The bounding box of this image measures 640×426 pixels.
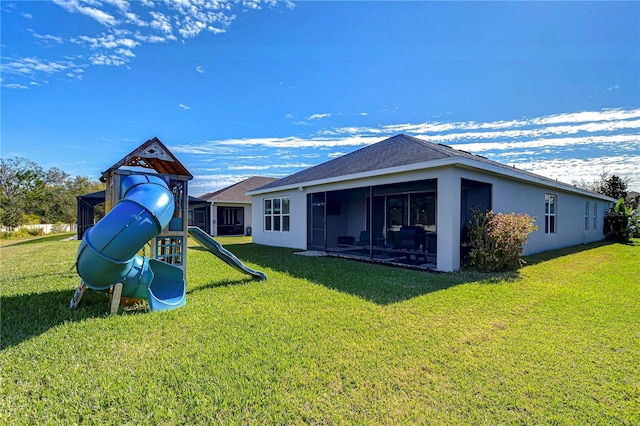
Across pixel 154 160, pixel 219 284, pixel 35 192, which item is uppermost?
pixel 35 192

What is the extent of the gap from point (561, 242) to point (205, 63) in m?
16.5

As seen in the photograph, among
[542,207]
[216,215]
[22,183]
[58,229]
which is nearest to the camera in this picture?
[542,207]

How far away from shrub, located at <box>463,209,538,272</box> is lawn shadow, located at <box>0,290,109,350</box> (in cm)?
827

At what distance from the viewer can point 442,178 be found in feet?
26.9

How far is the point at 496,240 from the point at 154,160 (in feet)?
27.3

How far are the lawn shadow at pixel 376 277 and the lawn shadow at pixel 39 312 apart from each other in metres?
4.02

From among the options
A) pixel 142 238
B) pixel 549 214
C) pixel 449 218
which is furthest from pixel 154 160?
pixel 549 214

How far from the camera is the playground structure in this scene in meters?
4.14

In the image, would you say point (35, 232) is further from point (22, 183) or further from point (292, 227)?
point (292, 227)

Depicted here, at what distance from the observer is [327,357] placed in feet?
10.8

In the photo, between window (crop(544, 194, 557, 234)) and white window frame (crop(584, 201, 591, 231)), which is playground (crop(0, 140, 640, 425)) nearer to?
window (crop(544, 194, 557, 234))

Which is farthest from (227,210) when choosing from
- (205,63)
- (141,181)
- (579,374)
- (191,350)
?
(579,374)

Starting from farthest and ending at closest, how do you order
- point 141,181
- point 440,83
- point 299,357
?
1. point 440,83
2. point 141,181
3. point 299,357

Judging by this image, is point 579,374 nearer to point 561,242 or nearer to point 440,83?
point 440,83
